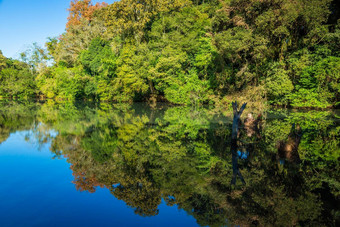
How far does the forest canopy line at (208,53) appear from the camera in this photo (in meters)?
21.7

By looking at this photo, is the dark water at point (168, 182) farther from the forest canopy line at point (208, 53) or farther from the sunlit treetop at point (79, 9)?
the sunlit treetop at point (79, 9)

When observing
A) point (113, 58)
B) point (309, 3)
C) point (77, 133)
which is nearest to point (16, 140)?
point (77, 133)

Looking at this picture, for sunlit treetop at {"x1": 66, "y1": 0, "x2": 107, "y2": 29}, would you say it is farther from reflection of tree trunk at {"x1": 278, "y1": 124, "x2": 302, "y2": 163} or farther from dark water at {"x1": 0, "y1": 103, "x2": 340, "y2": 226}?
reflection of tree trunk at {"x1": 278, "y1": 124, "x2": 302, "y2": 163}

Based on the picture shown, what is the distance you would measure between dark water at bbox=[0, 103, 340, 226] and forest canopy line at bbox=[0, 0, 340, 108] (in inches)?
547

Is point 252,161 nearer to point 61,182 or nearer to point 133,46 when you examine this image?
point 61,182

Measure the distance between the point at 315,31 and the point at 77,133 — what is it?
23.2 m

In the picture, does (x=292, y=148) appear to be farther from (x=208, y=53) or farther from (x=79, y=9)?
(x=79, y=9)

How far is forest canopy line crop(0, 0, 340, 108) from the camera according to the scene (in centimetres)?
2170

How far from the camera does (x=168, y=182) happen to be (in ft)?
20.6

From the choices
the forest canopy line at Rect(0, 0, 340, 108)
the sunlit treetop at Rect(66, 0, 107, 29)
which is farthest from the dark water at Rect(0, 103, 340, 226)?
the sunlit treetop at Rect(66, 0, 107, 29)

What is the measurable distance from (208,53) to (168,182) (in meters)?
24.7

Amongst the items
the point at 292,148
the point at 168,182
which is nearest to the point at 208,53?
the point at 292,148

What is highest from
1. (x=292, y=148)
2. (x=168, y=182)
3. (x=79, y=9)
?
(x=79, y=9)

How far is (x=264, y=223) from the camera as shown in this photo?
14.4 ft
